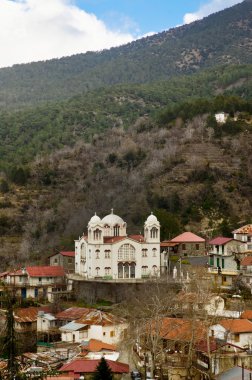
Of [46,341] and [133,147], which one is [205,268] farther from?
[133,147]

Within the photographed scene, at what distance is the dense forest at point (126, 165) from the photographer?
259 feet

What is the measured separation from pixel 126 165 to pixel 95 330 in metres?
49.5

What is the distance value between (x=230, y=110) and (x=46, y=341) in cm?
5646

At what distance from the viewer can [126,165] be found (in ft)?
315

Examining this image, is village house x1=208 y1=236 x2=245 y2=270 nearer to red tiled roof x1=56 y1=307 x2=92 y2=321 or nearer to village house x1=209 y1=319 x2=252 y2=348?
red tiled roof x1=56 y1=307 x2=92 y2=321

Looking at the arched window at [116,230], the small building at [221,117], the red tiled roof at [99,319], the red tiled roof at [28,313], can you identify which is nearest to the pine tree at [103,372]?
the red tiled roof at [99,319]

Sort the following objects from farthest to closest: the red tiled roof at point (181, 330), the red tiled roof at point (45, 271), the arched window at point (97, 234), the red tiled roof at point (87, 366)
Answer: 1. the red tiled roof at point (45, 271)
2. the arched window at point (97, 234)
3. the red tiled roof at point (181, 330)
4. the red tiled roof at point (87, 366)

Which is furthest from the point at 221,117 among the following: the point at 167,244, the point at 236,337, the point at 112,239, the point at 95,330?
A: the point at 236,337

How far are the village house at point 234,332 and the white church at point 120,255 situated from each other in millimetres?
15210

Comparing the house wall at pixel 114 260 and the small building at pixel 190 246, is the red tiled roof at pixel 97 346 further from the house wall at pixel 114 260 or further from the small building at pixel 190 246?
the small building at pixel 190 246

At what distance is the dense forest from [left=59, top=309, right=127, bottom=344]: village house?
888 inches

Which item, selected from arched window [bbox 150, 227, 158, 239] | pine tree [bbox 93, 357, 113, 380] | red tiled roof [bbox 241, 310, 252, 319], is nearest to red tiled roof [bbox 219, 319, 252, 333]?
red tiled roof [bbox 241, 310, 252, 319]

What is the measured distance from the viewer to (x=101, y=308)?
54375mm

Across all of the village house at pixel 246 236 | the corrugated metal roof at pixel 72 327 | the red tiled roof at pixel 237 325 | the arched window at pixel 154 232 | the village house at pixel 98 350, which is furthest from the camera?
the arched window at pixel 154 232
